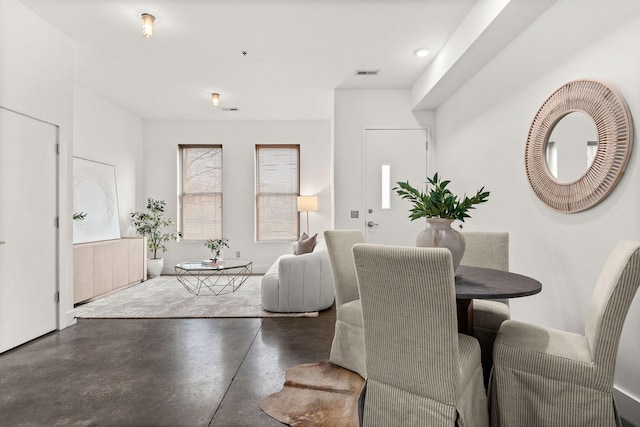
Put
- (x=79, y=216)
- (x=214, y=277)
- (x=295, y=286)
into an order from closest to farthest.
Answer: (x=295, y=286)
(x=79, y=216)
(x=214, y=277)

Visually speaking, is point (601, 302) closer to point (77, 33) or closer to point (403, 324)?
point (403, 324)

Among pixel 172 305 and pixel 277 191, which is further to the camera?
pixel 277 191

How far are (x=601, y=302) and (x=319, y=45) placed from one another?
3.12m

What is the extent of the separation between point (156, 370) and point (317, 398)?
3.99 feet

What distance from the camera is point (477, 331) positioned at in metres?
2.16

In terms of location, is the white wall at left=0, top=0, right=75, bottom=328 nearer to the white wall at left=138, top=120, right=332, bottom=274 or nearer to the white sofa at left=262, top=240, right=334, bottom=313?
the white sofa at left=262, top=240, right=334, bottom=313

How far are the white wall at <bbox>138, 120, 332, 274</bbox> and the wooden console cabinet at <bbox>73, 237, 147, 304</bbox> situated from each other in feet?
3.06

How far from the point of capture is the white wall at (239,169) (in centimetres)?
619

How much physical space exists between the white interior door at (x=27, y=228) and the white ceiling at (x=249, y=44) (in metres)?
1.11

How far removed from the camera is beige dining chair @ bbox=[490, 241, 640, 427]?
1389mm

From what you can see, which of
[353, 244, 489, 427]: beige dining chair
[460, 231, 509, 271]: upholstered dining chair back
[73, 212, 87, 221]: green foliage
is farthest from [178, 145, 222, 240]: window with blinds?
[353, 244, 489, 427]: beige dining chair

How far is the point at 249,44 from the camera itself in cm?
340

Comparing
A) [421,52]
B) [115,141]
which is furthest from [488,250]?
[115,141]

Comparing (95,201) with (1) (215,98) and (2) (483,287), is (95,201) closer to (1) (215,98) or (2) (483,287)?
(1) (215,98)
